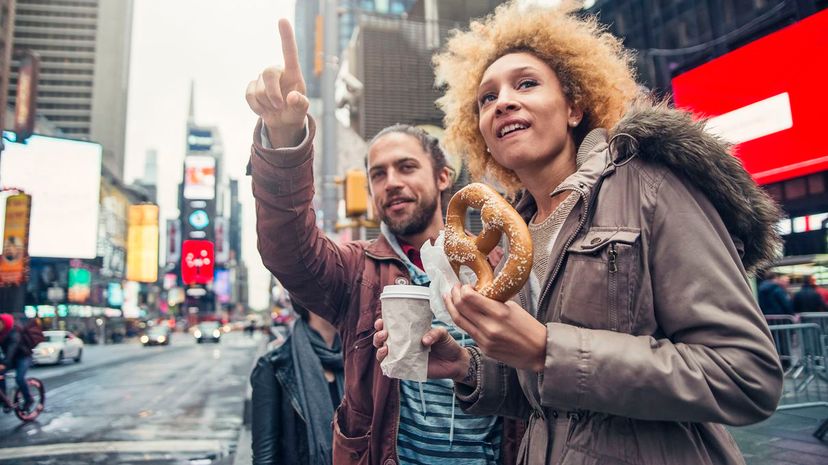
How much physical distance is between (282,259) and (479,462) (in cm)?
114

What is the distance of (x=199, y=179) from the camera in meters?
57.8

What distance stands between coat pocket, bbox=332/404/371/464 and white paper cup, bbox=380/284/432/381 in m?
0.72

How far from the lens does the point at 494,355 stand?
1.26 meters

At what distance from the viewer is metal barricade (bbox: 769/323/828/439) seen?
706cm

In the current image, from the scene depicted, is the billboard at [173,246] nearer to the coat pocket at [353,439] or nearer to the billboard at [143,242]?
the billboard at [143,242]

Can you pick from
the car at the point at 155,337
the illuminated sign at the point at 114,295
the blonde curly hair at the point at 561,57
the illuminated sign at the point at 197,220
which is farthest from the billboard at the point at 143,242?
the blonde curly hair at the point at 561,57

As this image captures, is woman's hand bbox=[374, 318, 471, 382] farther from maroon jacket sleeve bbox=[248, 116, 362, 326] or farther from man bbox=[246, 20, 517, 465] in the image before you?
maroon jacket sleeve bbox=[248, 116, 362, 326]

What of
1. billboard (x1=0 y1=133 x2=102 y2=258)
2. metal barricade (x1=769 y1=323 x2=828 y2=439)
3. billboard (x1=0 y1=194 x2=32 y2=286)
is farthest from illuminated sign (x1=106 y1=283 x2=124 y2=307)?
metal barricade (x1=769 y1=323 x2=828 y2=439)

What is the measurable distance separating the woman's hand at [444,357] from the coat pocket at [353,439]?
619 millimetres

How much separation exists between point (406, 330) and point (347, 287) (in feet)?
3.07

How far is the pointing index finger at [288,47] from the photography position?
1.97 m

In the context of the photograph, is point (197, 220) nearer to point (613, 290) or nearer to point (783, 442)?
point (783, 442)

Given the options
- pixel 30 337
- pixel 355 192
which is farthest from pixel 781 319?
pixel 30 337

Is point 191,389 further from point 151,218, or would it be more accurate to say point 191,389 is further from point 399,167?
point 151,218
